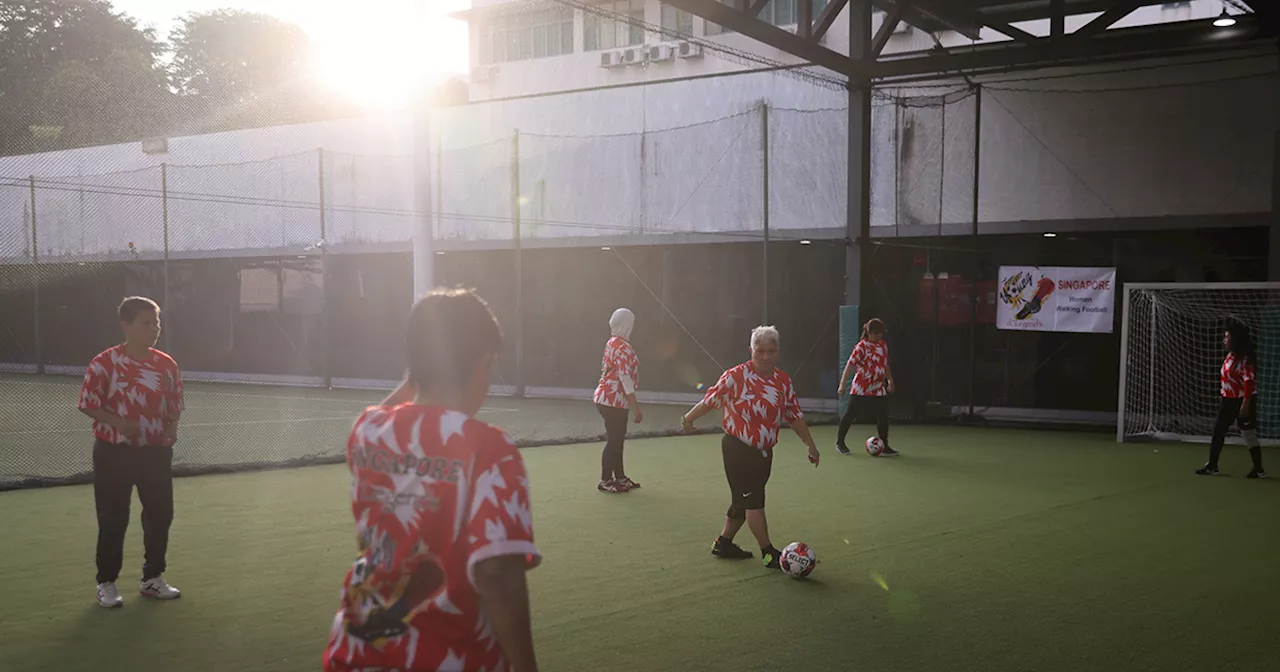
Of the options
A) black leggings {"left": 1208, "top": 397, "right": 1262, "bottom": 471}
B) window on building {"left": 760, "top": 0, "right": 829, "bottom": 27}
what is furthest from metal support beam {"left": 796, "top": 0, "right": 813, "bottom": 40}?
window on building {"left": 760, "top": 0, "right": 829, "bottom": 27}

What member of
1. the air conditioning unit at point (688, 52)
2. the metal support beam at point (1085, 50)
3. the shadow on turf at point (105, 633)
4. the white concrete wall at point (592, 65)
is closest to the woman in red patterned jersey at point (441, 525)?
the shadow on turf at point (105, 633)

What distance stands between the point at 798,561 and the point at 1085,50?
12.5m

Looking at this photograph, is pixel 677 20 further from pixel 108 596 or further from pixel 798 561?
pixel 108 596

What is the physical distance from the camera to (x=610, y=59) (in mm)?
36219

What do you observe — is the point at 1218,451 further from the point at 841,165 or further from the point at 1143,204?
the point at 841,165

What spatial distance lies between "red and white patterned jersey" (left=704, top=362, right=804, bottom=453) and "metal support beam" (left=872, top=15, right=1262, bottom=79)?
1161 cm

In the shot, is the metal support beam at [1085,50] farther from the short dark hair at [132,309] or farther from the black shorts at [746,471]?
the short dark hair at [132,309]

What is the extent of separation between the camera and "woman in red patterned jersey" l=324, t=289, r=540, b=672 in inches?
97.7

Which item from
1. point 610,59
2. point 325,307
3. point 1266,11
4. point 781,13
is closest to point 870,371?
point 1266,11

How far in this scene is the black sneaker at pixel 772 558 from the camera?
7.73 m

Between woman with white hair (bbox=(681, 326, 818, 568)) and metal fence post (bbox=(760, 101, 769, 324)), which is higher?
metal fence post (bbox=(760, 101, 769, 324))

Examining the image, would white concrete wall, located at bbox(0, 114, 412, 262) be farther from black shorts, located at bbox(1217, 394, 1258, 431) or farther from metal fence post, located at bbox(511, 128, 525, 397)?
black shorts, located at bbox(1217, 394, 1258, 431)

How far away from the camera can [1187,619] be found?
6426 millimetres

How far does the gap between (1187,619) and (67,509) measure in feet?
29.8
